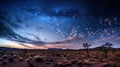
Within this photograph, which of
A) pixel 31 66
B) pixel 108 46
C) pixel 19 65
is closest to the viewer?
pixel 31 66

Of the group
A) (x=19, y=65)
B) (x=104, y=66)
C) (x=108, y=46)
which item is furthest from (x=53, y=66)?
(x=108, y=46)

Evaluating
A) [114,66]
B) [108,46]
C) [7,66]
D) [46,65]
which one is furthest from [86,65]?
[108,46]

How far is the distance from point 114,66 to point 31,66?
1263cm

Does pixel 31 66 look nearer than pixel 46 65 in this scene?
Yes

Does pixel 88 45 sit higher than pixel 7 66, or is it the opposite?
pixel 88 45

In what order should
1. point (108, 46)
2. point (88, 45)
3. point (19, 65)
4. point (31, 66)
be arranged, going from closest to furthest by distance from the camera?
point (31, 66) → point (19, 65) → point (108, 46) → point (88, 45)

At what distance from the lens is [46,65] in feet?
90.6

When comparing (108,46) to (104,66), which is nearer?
(104,66)

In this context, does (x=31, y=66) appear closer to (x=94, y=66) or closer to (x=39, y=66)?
(x=39, y=66)

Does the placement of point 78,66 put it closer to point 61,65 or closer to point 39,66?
point 61,65

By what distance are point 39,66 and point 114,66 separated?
11.6 m

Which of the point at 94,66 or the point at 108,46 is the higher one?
the point at 108,46

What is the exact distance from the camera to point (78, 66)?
89.5 feet

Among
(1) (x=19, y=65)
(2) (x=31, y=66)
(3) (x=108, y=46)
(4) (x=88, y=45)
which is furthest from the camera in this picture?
(4) (x=88, y=45)
